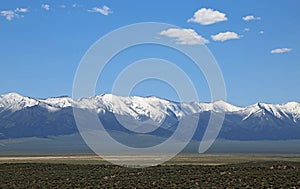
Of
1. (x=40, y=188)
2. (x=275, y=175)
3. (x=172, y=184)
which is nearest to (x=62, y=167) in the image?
(x=40, y=188)

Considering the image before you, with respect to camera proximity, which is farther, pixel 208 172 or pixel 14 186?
pixel 208 172

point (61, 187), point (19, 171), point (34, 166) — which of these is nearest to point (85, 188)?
point (61, 187)

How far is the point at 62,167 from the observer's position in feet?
300

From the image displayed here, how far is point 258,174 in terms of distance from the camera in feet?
223

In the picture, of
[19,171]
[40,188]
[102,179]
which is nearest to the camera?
[40,188]

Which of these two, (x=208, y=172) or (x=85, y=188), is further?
(x=208, y=172)

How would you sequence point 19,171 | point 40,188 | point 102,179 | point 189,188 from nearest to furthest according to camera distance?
point 189,188 → point 40,188 → point 102,179 → point 19,171

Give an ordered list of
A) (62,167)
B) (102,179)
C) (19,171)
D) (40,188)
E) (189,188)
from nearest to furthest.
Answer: (189,188), (40,188), (102,179), (19,171), (62,167)

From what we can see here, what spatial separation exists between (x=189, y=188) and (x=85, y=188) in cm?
1279

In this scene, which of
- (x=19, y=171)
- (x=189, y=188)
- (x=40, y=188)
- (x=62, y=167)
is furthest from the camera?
(x=62, y=167)

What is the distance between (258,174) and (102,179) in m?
21.1

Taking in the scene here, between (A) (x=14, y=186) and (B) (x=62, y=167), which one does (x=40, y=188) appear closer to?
(A) (x=14, y=186)

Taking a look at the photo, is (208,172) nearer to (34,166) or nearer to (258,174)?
(258,174)

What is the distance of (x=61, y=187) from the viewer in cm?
6419
